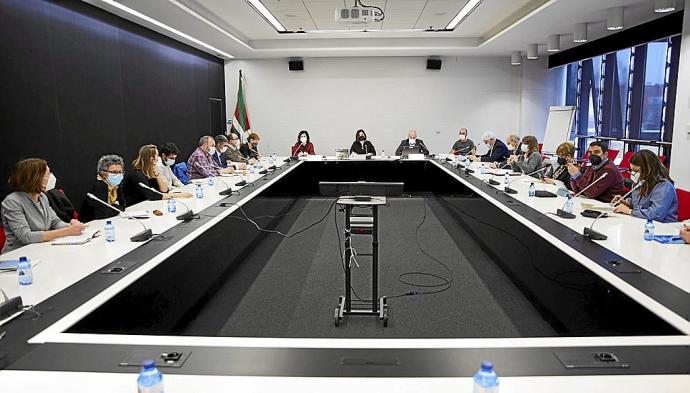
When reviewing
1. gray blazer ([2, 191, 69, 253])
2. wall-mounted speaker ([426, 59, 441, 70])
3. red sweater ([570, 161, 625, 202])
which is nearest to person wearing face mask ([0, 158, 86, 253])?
gray blazer ([2, 191, 69, 253])

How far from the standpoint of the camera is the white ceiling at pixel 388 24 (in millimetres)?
6035

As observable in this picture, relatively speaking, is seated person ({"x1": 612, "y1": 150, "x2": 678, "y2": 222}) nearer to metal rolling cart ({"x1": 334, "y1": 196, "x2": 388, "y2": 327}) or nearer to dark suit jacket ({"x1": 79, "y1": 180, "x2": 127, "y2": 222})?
metal rolling cart ({"x1": 334, "y1": 196, "x2": 388, "y2": 327})

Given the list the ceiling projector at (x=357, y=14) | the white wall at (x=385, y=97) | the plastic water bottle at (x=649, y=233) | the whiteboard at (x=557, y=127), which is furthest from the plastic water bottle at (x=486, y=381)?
the white wall at (x=385, y=97)

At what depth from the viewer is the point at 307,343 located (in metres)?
1.50

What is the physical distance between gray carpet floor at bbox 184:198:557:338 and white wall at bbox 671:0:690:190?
2332 mm

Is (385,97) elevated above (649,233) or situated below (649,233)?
above

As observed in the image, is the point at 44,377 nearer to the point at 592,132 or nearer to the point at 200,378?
the point at 200,378

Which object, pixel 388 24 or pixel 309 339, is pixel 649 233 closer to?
pixel 309 339

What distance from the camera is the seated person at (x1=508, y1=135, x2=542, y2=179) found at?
5.85 meters

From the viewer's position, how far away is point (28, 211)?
9.34 ft

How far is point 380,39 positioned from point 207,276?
6.93 m

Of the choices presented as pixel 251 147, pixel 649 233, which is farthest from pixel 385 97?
pixel 649 233

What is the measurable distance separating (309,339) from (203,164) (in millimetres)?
4746

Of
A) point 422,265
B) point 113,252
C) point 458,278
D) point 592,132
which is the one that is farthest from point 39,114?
point 592,132
